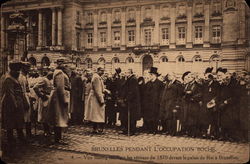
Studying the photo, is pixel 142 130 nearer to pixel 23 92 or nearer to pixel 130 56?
pixel 130 56

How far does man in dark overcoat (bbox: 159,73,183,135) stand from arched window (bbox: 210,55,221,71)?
0.88 metres

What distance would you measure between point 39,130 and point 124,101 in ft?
7.18

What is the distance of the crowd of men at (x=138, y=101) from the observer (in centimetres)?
649

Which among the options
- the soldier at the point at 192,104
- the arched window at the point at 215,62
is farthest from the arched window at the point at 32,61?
the arched window at the point at 215,62

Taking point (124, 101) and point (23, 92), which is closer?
point (23, 92)

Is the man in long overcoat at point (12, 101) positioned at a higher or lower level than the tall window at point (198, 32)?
lower

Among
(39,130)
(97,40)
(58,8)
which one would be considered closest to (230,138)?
(97,40)

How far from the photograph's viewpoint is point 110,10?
24.2ft

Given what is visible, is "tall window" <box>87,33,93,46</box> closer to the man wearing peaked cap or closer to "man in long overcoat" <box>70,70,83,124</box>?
"man in long overcoat" <box>70,70,83,124</box>

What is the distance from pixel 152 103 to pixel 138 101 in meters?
0.37

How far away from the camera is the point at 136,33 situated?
23.4ft

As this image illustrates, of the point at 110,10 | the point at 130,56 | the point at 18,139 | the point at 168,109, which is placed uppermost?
the point at 110,10

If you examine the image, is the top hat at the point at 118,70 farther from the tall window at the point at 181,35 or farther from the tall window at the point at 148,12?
the tall window at the point at 181,35

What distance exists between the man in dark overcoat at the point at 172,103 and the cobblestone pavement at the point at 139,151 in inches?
18.9
